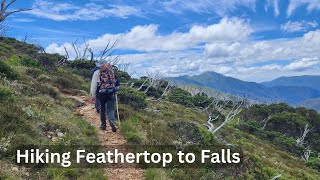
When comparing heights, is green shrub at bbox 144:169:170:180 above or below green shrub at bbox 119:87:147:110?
below

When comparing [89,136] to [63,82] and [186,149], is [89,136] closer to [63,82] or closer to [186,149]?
[186,149]

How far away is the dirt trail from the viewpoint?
7.88 metres

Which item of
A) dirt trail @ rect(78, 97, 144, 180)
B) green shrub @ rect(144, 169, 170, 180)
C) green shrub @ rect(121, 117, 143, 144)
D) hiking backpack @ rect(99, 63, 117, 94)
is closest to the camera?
green shrub @ rect(144, 169, 170, 180)

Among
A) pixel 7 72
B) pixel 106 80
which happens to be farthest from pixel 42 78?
pixel 106 80

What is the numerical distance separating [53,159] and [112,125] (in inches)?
158

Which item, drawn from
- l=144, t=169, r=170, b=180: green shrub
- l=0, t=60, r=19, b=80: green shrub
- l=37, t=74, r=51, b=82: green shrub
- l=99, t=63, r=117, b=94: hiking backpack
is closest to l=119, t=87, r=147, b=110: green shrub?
l=37, t=74, r=51, b=82: green shrub

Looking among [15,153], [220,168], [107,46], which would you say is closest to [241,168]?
[220,168]

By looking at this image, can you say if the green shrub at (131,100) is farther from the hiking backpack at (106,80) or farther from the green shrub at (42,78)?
the hiking backpack at (106,80)

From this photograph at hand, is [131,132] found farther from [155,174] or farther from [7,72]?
[7,72]

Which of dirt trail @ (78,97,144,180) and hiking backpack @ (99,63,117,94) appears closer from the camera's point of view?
dirt trail @ (78,97,144,180)

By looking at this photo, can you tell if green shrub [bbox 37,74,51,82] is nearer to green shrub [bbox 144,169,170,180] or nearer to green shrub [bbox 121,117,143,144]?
green shrub [bbox 121,117,143,144]

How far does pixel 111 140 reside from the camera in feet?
34.0

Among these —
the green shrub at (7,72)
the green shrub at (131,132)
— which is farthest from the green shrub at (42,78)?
the green shrub at (131,132)

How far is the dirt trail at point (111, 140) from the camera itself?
25.8 feet
